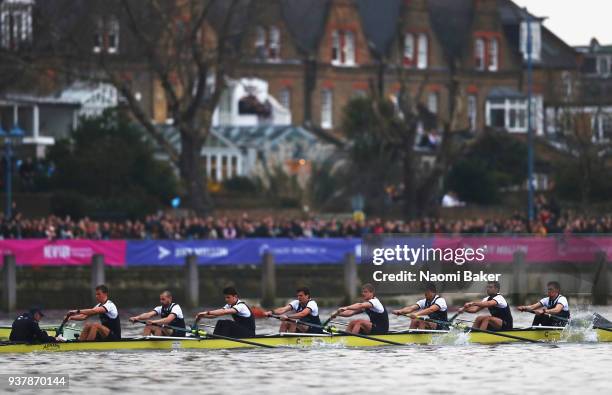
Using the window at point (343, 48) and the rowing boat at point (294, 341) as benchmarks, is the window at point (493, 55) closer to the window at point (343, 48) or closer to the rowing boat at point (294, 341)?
the window at point (343, 48)

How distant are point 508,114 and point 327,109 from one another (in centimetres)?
1211

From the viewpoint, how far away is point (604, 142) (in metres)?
76.9

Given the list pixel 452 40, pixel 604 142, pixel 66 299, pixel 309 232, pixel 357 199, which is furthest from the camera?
pixel 452 40

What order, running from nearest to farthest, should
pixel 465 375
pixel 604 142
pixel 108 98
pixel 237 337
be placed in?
1. pixel 465 375
2. pixel 237 337
3. pixel 604 142
4. pixel 108 98

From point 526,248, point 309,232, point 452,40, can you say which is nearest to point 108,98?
point 452,40

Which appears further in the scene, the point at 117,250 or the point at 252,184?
the point at 252,184

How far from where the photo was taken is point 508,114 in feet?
363

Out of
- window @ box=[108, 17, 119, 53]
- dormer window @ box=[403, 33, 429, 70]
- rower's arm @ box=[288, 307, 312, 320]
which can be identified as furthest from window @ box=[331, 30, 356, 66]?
rower's arm @ box=[288, 307, 312, 320]

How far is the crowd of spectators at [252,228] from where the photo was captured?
176ft

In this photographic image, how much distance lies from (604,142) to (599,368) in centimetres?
4232

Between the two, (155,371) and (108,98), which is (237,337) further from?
(108,98)

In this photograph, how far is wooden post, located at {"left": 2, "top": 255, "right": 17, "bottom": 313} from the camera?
4975 centimetres

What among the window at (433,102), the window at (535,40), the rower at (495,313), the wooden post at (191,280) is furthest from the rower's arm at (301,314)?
the window at (535,40)

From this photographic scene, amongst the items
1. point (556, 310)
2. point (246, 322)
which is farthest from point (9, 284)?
point (556, 310)
